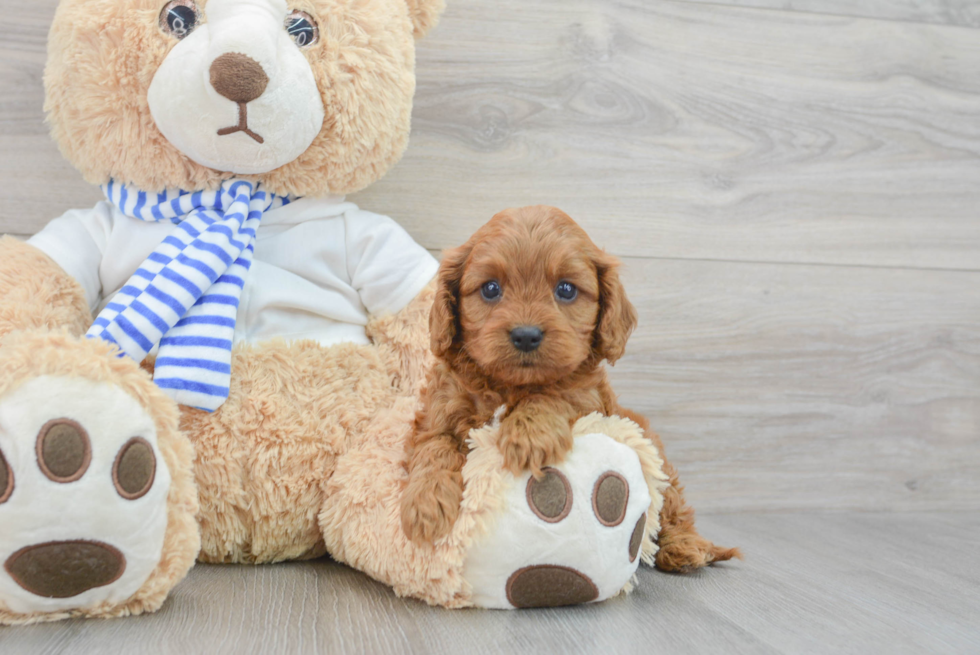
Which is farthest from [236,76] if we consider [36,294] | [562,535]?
[562,535]

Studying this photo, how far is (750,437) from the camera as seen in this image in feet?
5.84

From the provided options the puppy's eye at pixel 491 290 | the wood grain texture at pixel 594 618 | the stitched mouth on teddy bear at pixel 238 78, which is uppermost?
the stitched mouth on teddy bear at pixel 238 78

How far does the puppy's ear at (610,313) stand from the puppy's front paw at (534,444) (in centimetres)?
14

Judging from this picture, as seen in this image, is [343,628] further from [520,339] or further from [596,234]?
[596,234]

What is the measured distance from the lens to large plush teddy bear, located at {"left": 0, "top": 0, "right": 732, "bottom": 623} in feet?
2.94

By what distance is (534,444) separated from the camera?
98 centimetres

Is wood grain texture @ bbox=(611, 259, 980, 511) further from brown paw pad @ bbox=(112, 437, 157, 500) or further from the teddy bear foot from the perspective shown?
brown paw pad @ bbox=(112, 437, 157, 500)

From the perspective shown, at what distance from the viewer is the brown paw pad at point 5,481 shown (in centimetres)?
84

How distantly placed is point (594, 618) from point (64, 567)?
26.1 inches

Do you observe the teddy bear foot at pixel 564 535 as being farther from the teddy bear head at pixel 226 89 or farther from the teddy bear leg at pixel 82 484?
the teddy bear head at pixel 226 89

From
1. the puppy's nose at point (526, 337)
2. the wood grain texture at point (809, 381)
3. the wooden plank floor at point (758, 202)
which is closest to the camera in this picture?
the puppy's nose at point (526, 337)

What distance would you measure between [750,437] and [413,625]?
1082 millimetres

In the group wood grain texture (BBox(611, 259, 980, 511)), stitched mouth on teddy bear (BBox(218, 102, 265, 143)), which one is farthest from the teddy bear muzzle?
wood grain texture (BBox(611, 259, 980, 511))

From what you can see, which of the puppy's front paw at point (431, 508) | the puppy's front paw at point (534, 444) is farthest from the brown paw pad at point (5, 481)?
the puppy's front paw at point (534, 444)
